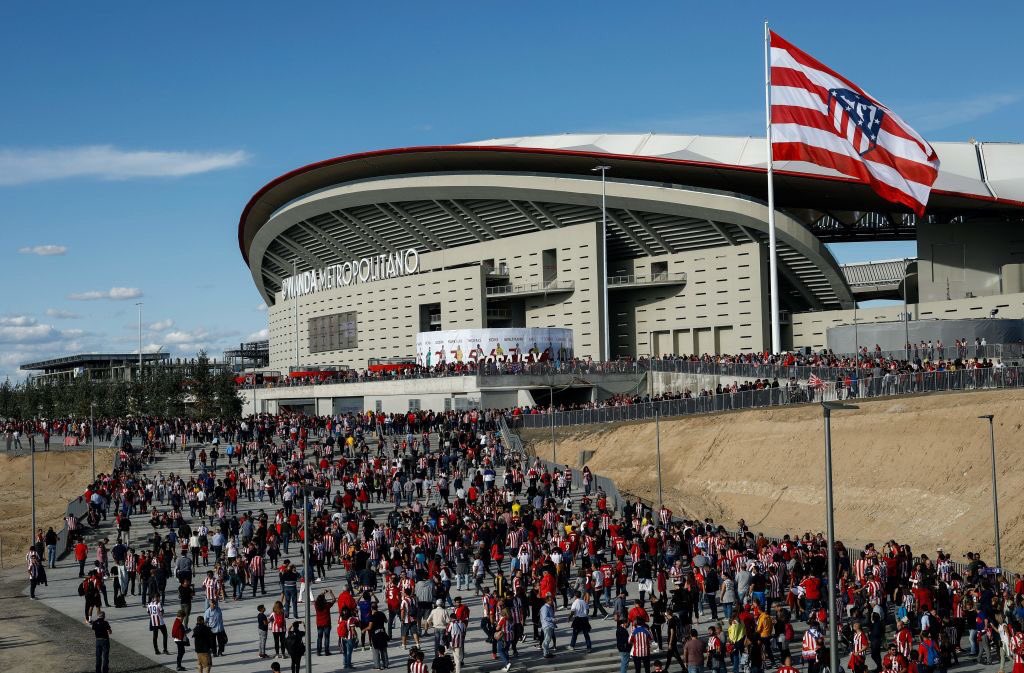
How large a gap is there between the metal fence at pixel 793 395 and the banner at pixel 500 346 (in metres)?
10.1

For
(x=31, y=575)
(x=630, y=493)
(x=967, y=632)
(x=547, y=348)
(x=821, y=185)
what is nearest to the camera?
(x=967, y=632)

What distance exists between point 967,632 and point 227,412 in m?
57.2

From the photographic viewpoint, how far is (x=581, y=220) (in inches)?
2921

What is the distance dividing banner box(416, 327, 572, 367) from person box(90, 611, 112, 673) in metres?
38.3

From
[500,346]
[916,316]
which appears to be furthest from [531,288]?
[916,316]

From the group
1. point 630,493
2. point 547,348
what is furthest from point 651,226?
point 630,493

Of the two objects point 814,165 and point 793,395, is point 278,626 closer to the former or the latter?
point 793,395

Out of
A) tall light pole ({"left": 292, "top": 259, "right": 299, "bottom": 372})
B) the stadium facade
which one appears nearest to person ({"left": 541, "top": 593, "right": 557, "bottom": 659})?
the stadium facade

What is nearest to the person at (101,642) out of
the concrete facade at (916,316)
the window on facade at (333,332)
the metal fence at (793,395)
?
the metal fence at (793,395)

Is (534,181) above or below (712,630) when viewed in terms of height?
above

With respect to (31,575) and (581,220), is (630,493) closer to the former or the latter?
(31,575)

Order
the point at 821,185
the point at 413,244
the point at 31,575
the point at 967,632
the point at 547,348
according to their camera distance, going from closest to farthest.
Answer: the point at 967,632 < the point at 31,575 < the point at 547,348 < the point at 821,185 < the point at 413,244

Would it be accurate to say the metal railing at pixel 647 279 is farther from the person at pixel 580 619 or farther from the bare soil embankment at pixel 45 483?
the person at pixel 580 619

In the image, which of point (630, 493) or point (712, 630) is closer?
point (712, 630)
